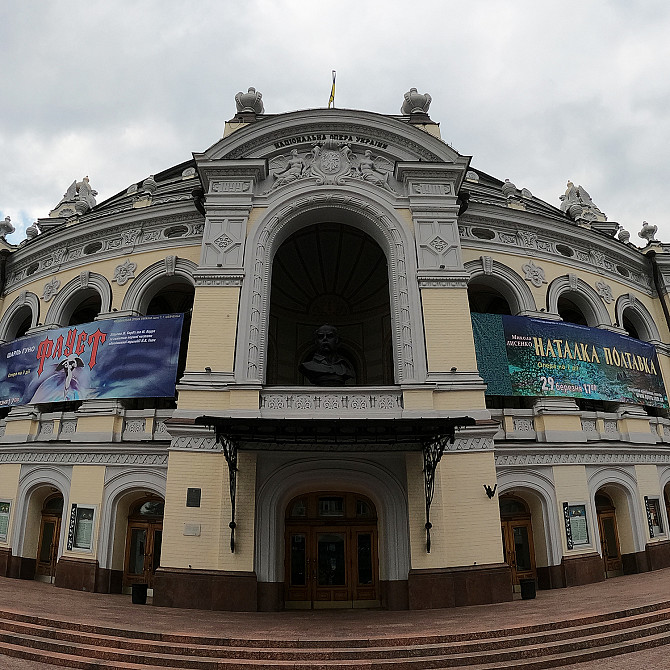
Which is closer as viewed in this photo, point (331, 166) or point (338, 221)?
point (331, 166)

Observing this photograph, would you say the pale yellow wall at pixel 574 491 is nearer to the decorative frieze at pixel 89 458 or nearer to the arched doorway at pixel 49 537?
the decorative frieze at pixel 89 458

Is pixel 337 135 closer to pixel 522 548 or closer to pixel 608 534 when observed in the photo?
A: pixel 522 548

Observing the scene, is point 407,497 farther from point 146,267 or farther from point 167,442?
point 146,267

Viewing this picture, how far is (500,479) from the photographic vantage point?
1647 centimetres

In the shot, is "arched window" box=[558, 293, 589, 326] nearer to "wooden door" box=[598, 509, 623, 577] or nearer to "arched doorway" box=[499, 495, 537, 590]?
"wooden door" box=[598, 509, 623, 577]

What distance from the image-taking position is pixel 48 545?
18.0 meters

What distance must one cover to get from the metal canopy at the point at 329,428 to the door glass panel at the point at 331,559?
4.04 m

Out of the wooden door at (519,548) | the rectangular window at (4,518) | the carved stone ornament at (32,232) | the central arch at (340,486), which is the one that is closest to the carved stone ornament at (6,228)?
the carved stone ornament at (32,232)

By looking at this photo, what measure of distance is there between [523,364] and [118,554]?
15.2 meters

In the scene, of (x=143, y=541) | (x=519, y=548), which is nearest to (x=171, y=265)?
(x=143, y=541)

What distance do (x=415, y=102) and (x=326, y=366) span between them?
1320 centimetres

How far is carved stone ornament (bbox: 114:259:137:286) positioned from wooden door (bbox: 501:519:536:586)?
16.3m

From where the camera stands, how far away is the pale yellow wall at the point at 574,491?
1652cm

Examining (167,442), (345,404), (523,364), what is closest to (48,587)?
(167,442)
